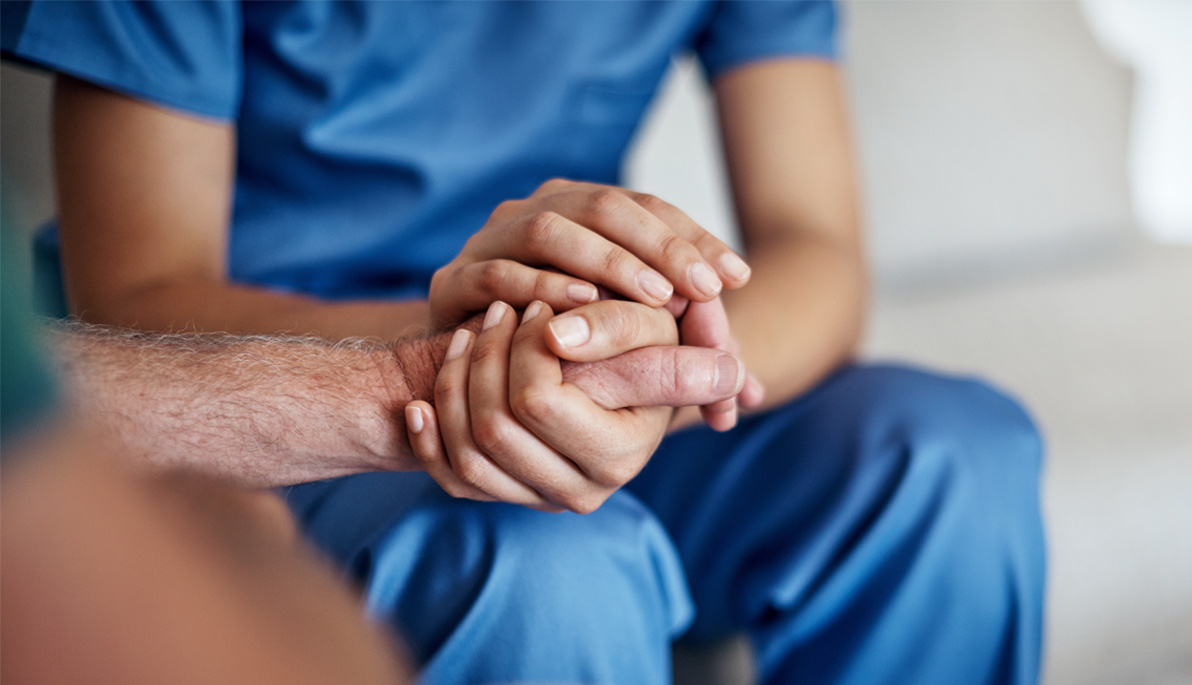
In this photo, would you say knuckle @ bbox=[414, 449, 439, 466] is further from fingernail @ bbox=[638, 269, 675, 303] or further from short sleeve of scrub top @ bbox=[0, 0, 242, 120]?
short sleeve of scrub top @ bbox=[0, 0, 242, 120]

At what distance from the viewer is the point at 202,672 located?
16 centimetres

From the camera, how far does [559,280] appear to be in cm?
44

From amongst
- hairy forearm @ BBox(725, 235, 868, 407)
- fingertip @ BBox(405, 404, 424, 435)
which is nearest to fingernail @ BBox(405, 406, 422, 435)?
fingertip @ BBox(405, 404, 424, 435)

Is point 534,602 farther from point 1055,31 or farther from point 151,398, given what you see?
point 1055,31

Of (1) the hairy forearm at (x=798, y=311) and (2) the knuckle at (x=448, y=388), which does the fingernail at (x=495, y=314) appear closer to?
(2) the knuckle at (x=448, y=388)

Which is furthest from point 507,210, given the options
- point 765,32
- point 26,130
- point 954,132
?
point 954,132

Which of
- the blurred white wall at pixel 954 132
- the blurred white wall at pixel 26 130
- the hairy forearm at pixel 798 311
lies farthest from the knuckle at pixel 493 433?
the blurred white wall at pixel 954 132

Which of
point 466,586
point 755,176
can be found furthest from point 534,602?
point 755,176

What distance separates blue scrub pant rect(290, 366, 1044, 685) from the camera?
0.47 metres

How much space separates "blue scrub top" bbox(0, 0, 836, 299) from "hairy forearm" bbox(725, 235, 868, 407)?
8.1 inches

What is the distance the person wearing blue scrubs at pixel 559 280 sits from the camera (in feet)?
1.56

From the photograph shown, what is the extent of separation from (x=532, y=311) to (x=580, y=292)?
0.09 ft

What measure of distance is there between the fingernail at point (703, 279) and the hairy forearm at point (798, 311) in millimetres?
134

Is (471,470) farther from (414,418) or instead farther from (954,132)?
(954,132)
